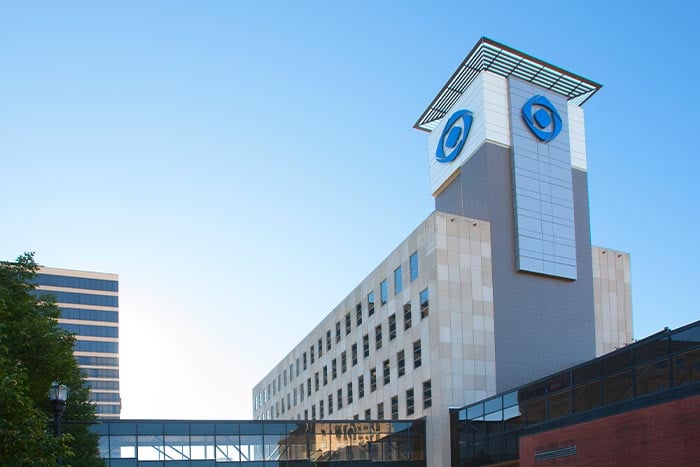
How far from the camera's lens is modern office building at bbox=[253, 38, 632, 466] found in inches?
2052

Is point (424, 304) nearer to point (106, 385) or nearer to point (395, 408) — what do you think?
point (395, 408)

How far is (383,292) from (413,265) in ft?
20.2

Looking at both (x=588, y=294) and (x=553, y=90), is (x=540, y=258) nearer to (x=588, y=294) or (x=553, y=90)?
(x=588, y=294)

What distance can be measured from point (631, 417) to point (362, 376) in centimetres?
3637

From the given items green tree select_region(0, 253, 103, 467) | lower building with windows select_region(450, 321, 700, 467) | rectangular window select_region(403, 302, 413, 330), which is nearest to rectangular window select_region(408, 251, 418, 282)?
rectangular window select_region(403, 302, 413, 330)

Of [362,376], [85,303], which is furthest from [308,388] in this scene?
[85,303]

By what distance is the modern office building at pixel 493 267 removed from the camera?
2052 inches

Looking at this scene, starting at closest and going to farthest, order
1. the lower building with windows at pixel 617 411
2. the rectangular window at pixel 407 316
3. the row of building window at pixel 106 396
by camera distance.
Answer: the lower building with windows at pixel 617 411 → the rectangular window at pixel 407 316 → the row of building window at pixel 106 396

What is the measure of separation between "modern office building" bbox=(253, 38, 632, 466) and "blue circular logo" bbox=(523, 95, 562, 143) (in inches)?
3.8

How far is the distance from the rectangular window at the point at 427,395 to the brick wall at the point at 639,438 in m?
16.1

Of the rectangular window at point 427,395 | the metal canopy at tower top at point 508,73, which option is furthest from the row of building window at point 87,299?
the rectangular window at point 427,395

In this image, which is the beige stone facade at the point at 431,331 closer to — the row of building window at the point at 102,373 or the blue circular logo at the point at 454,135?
the blue circular logo at the point at 454,135

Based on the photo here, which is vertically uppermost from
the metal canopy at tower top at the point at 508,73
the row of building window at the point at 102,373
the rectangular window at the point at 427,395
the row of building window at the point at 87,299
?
the metal canopy at tower top at the point at 508,73

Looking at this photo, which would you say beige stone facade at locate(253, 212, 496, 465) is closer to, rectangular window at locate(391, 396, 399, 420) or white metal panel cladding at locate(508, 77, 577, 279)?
rectangular window at locate(391, 396, 399, 420)
